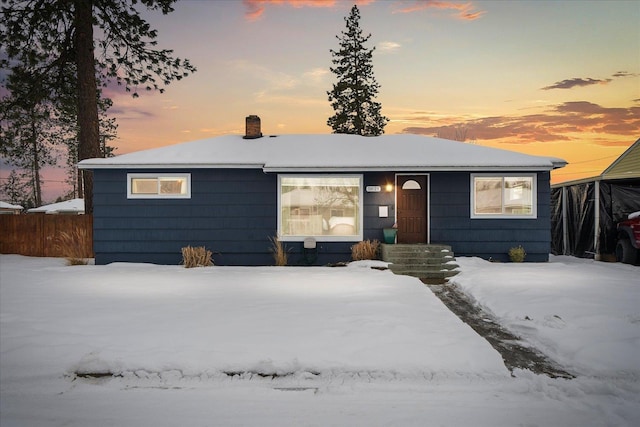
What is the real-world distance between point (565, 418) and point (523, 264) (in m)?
9.63

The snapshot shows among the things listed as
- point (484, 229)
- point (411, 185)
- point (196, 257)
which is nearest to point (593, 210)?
point (484, 229)

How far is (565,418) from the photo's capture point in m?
3.54

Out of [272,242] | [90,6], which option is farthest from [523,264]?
[90,6]

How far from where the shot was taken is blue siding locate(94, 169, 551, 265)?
13.0 m

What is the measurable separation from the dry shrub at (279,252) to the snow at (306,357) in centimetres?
370

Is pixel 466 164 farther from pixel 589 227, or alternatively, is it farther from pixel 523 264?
pixel 589 227

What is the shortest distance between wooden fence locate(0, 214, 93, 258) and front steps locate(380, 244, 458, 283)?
11.0 metres

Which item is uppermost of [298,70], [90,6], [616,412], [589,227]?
[90,6]

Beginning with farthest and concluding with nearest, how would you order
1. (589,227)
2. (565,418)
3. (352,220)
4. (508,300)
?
(589,227) < (352,220) < (508,300) < (565,418)

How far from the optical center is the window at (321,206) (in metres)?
13.1

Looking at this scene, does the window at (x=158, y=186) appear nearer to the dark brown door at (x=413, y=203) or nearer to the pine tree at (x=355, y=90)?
the dark brown door at (x=413, y=203)

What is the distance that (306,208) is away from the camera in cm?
1320

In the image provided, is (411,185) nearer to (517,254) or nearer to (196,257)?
(517,254)

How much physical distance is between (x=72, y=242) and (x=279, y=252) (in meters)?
8.42
